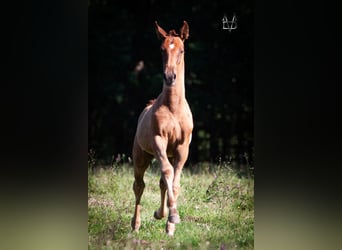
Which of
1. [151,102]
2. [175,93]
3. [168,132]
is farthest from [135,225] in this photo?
[175,93]

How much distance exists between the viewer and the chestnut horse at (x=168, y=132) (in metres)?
4.07

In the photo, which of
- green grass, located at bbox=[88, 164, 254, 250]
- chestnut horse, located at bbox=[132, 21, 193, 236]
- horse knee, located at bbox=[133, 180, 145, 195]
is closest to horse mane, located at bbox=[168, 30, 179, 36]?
chestnut horse, located at bbox=[132, 21, 193, 236]

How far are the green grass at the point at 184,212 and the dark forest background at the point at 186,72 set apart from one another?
0.57ft

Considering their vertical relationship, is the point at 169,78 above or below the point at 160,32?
below

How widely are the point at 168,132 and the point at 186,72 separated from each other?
1.54 feet

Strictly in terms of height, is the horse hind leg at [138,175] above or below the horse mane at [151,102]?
below

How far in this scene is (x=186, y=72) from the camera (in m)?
4.11

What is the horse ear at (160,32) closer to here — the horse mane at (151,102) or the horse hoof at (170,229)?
the horse mane at (151,102)

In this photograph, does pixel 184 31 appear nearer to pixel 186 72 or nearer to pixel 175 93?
pixel 186 72

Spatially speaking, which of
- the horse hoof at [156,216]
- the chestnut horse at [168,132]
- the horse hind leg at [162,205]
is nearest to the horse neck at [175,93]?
the chestnut horse at [168,132]

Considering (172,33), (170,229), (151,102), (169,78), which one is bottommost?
(170,229)

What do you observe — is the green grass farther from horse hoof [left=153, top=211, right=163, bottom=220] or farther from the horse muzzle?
the horse muzzle

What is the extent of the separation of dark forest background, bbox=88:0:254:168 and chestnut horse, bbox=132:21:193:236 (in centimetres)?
6
